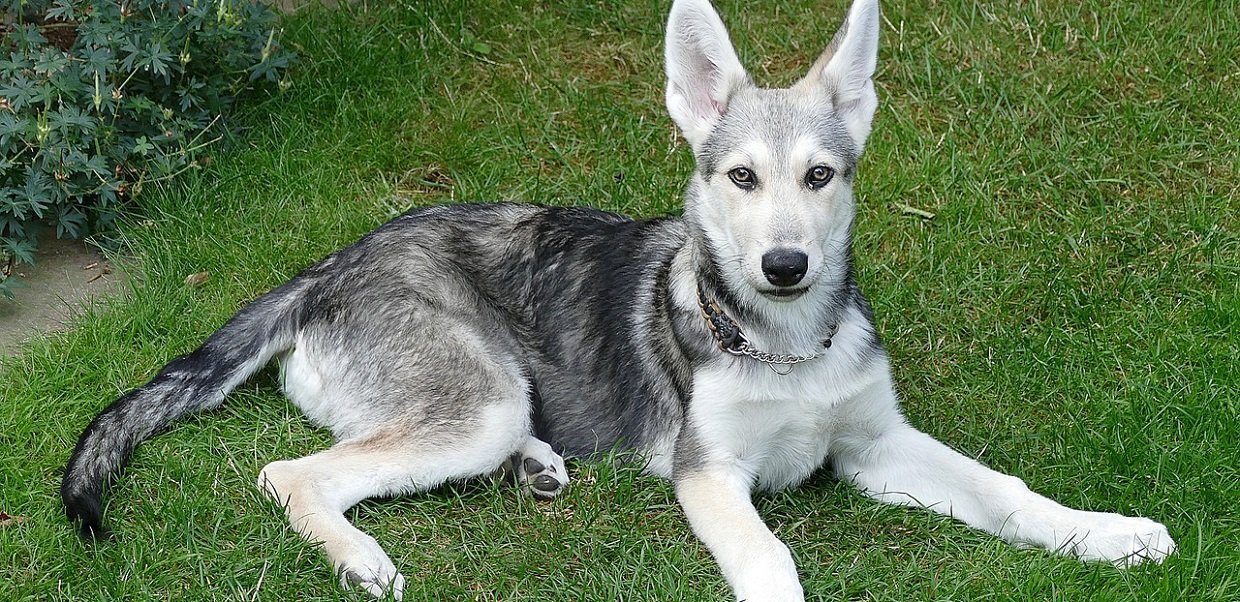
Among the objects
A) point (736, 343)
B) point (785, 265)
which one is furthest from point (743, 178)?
point (736, 343)

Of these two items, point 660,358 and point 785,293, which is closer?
point 785,293

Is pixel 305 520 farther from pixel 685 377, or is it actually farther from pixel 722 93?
pixel 722 93

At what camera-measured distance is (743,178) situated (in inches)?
172

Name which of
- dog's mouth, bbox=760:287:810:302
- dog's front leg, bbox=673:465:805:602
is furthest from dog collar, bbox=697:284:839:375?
dog's front leg, bbox=673:465:805:602

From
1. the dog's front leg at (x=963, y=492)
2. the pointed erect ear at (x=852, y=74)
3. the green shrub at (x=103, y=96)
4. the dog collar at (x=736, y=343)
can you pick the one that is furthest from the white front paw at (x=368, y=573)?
the green shrub at (x=103, y=96)

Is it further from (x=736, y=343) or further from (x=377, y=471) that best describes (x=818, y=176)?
(x=377, y=471)

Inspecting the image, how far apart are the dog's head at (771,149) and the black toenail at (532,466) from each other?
996 millimetres

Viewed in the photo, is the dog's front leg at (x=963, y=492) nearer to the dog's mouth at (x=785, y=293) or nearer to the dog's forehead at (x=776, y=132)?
the dog's mouth at (x=785, y=293)

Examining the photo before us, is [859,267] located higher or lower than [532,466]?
→ higher

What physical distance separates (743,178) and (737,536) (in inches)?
47.2

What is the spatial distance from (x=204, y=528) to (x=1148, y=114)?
501 cm

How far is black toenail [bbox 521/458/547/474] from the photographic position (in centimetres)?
481

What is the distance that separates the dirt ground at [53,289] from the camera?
19.0 feet

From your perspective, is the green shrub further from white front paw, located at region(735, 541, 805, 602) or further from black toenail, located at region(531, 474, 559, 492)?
Result: white front paw, located at region(735, 541, 805, 602)
